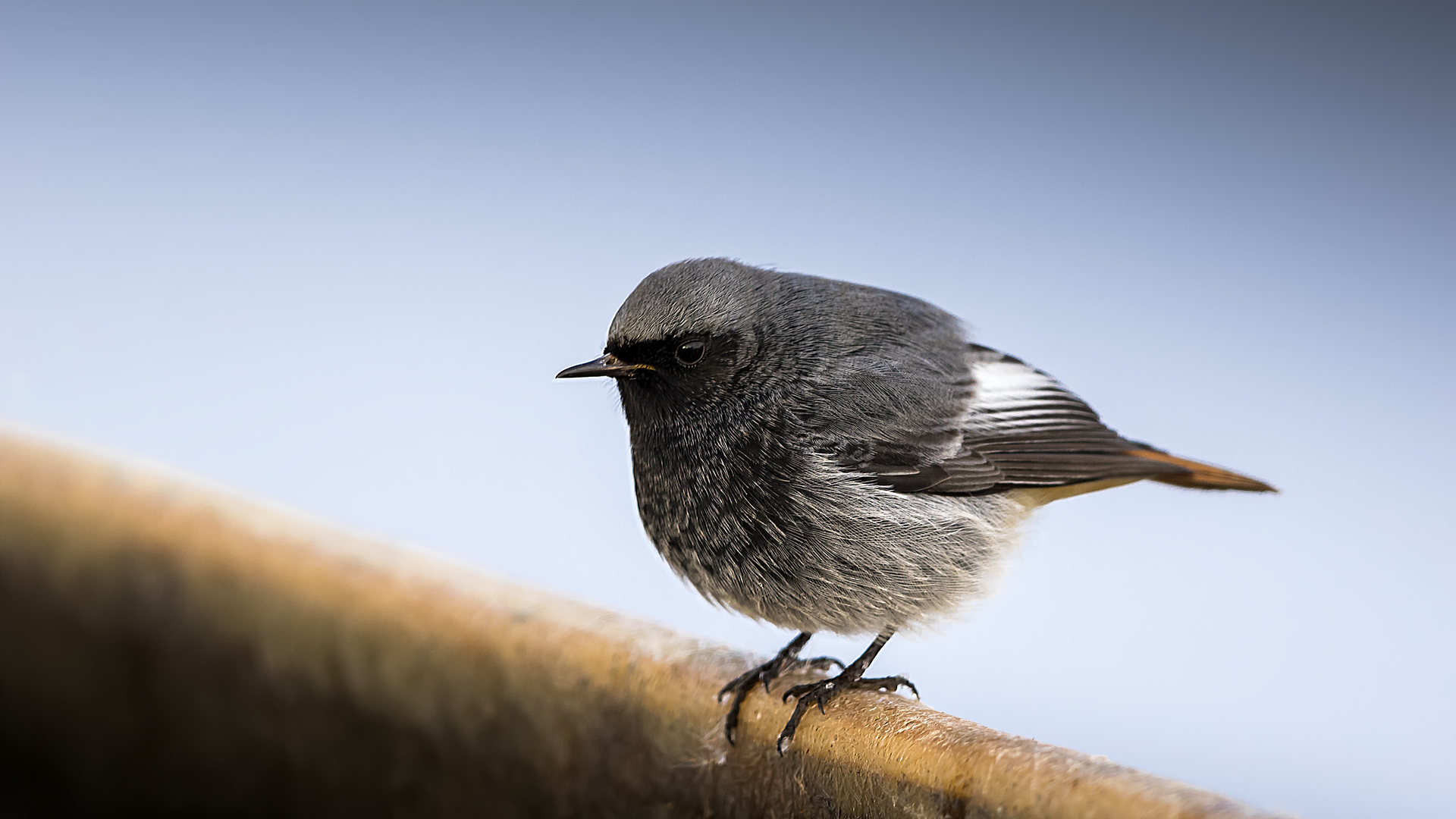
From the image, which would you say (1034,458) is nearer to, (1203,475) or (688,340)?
(1203,475)

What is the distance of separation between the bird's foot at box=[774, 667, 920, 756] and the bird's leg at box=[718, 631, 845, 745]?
41 millimetres

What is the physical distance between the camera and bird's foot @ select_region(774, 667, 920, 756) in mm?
1313

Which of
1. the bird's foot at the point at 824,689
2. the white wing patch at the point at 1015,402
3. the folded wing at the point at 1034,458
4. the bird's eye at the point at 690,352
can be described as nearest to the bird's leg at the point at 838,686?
the bird's foot at the point at 824,689

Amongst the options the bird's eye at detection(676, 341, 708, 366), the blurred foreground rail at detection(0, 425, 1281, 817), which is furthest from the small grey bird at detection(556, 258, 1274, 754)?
the blurred foreground rail at detection(0, 425, 1281, 817)

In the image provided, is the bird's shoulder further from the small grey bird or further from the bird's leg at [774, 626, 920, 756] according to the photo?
the bird's leg at [774, 626, 920, 756]

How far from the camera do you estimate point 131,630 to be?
171 cm

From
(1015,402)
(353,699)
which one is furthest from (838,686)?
(353,699)

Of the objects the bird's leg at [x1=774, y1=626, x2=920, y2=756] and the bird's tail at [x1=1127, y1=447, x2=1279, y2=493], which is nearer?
the bird's leg at [x1=774, y1=626, x2=920, y2=756]

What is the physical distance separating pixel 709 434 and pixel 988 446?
0.38 m

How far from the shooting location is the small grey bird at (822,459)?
59.5 inches

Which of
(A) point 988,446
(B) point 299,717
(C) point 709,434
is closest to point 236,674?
(B) point 299,717

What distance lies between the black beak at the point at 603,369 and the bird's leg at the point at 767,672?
0.41m

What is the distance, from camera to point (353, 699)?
1.54 meters

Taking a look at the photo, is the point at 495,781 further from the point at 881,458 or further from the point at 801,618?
the point at 881,458
